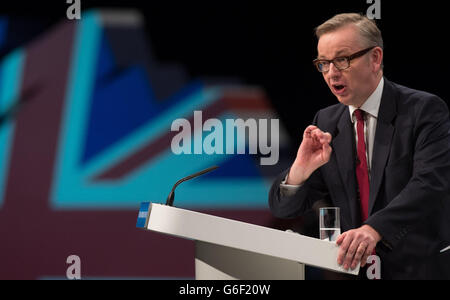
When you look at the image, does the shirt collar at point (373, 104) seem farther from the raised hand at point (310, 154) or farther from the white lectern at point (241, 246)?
the white lectern at point (241, 246)

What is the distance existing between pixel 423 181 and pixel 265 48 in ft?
7.48

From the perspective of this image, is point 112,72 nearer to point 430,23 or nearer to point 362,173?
point 430,23

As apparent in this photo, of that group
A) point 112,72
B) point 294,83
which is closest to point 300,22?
point 294,83

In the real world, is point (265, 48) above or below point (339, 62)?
above

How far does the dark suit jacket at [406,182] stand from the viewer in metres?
1.75

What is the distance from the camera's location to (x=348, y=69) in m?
1.95

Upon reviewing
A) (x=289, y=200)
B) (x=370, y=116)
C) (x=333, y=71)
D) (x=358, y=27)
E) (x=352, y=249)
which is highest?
(x=358, y=27)

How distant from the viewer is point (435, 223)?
1847 mm

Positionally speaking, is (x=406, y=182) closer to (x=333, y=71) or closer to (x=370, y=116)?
(x=370, y=116)

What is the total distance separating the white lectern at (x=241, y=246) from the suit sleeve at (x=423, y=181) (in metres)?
0.28

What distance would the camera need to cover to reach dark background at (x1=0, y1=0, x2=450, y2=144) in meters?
3.81

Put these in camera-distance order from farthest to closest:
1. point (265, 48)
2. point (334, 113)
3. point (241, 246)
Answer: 1. point (265, 48)
2. point (334, 113)
3. point (241, 246)

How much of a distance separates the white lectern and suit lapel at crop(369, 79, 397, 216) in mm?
486

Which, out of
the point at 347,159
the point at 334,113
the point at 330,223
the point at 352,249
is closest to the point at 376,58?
the point at 334,113
